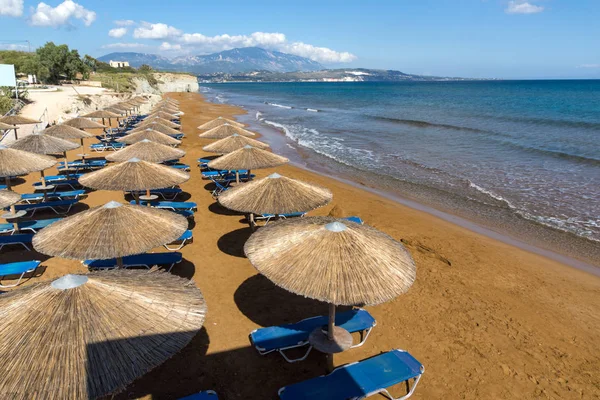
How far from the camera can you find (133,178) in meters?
8.32

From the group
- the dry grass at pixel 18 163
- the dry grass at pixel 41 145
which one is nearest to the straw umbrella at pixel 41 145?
the dry grass at pixel 41 145

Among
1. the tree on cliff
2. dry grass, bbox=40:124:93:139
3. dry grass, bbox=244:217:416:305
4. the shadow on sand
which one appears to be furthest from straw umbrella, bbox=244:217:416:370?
the tree on cliff

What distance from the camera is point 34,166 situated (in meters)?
9.14

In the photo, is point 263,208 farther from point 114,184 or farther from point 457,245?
point 457,245

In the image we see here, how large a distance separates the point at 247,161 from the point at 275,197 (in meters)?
3.23

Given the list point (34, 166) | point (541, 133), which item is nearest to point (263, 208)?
point (34, 166)

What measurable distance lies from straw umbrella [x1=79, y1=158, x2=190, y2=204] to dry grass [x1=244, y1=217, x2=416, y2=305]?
4375 mm

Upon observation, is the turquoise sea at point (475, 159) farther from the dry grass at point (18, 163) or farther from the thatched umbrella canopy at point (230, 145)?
the dry grass at point (18, 163)

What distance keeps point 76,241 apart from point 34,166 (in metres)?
5.44

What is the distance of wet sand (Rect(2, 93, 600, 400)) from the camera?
16.8 feet

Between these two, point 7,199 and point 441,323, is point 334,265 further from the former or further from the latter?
point 7,199

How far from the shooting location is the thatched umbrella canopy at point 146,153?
1107 cm

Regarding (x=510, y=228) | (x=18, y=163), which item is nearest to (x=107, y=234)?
(x=18, y=163)

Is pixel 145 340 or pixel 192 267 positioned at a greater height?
pixel 145 340
